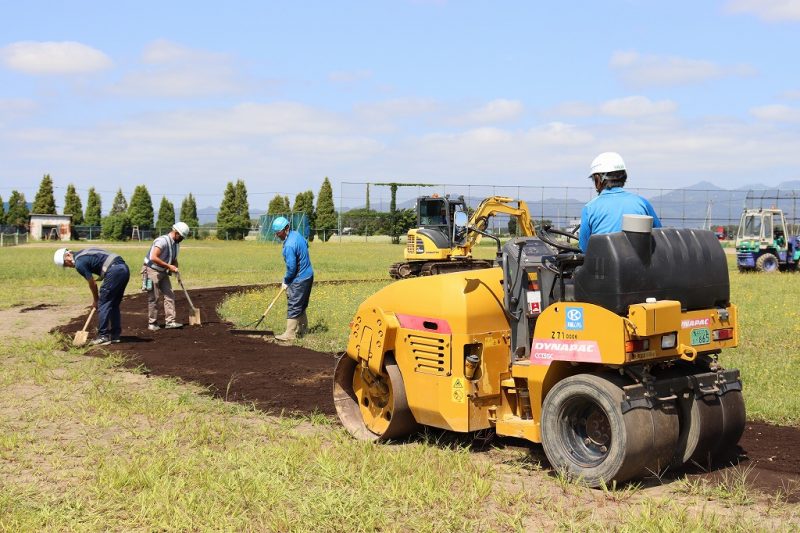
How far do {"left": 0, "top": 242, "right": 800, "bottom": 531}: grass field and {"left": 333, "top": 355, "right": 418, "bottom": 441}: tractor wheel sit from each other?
0.62 feet

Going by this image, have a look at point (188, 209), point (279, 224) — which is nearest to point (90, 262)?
point (279, 224)

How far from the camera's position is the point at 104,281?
13.1 meters

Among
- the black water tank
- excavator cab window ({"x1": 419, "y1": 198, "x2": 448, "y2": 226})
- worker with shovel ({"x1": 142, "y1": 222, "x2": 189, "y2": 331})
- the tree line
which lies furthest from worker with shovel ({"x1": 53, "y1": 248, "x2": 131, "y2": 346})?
the tree line

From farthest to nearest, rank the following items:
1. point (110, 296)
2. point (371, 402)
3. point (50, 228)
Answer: point (50, 228)
point (110, 296)
point (371, 402)

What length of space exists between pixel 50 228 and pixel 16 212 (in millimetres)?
4662

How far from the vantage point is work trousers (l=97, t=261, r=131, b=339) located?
13.0m

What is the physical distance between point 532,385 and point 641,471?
963mm

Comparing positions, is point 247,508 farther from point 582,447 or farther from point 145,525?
point 582,447

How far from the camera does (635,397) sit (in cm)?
560

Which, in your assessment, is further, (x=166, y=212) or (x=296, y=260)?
(x=166, y=212)

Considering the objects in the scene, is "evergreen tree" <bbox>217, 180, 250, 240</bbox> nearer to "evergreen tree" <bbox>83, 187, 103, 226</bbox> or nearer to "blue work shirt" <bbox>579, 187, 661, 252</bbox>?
"evergreen tree" <bbox>83, 187, 103, 226</bbox>

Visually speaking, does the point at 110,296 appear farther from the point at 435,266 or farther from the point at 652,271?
the point at 435,266

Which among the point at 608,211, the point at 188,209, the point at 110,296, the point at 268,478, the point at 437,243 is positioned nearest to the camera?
the point at 268,478

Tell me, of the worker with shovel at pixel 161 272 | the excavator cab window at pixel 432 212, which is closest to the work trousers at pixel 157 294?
the worker with shovel at pixel 161 272
